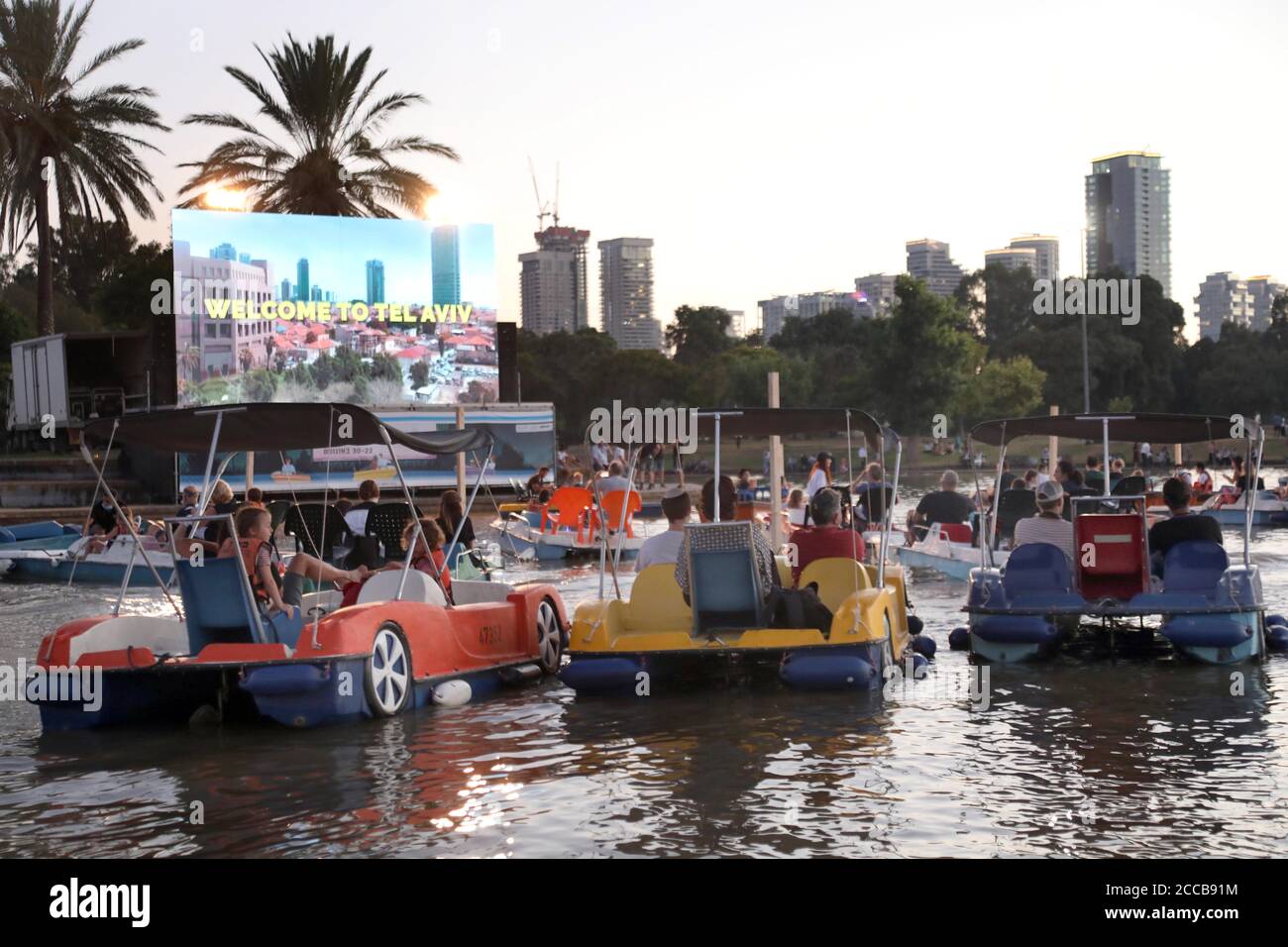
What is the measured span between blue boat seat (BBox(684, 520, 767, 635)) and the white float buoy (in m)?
1.81

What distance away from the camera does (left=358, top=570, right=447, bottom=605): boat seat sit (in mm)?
11797

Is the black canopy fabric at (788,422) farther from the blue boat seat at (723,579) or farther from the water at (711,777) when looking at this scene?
the water at (711,777)

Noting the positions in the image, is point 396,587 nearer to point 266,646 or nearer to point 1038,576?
point 266,646

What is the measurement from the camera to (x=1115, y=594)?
1304 centimetres

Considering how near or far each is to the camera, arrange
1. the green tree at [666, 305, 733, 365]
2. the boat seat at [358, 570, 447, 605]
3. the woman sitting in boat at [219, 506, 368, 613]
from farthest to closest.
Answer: the green tree at [666, 305, 733, 365], the boat seat at [358, 570, 447, 605], the woman sitting in boat at [219, 506, 368, 613]

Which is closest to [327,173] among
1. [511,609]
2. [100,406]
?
[100,406]

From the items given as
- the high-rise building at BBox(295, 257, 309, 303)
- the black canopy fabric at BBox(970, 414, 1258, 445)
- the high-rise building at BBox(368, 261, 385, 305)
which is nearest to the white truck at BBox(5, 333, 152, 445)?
the high-rise building at BBox(295, 257, 309, 303)

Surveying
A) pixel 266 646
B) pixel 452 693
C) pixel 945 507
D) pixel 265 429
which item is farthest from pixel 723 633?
pixel 945 507

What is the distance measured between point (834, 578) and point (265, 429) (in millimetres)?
4672

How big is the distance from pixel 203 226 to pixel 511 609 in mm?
32889

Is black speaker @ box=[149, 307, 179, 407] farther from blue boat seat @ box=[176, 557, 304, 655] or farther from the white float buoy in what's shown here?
blue boat seat @ box=[176, 557, 304, 655]

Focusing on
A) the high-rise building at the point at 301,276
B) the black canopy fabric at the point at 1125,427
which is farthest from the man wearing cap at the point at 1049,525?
the high-rise building at the point at 301,276

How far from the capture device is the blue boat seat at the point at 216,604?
10.5 meters
